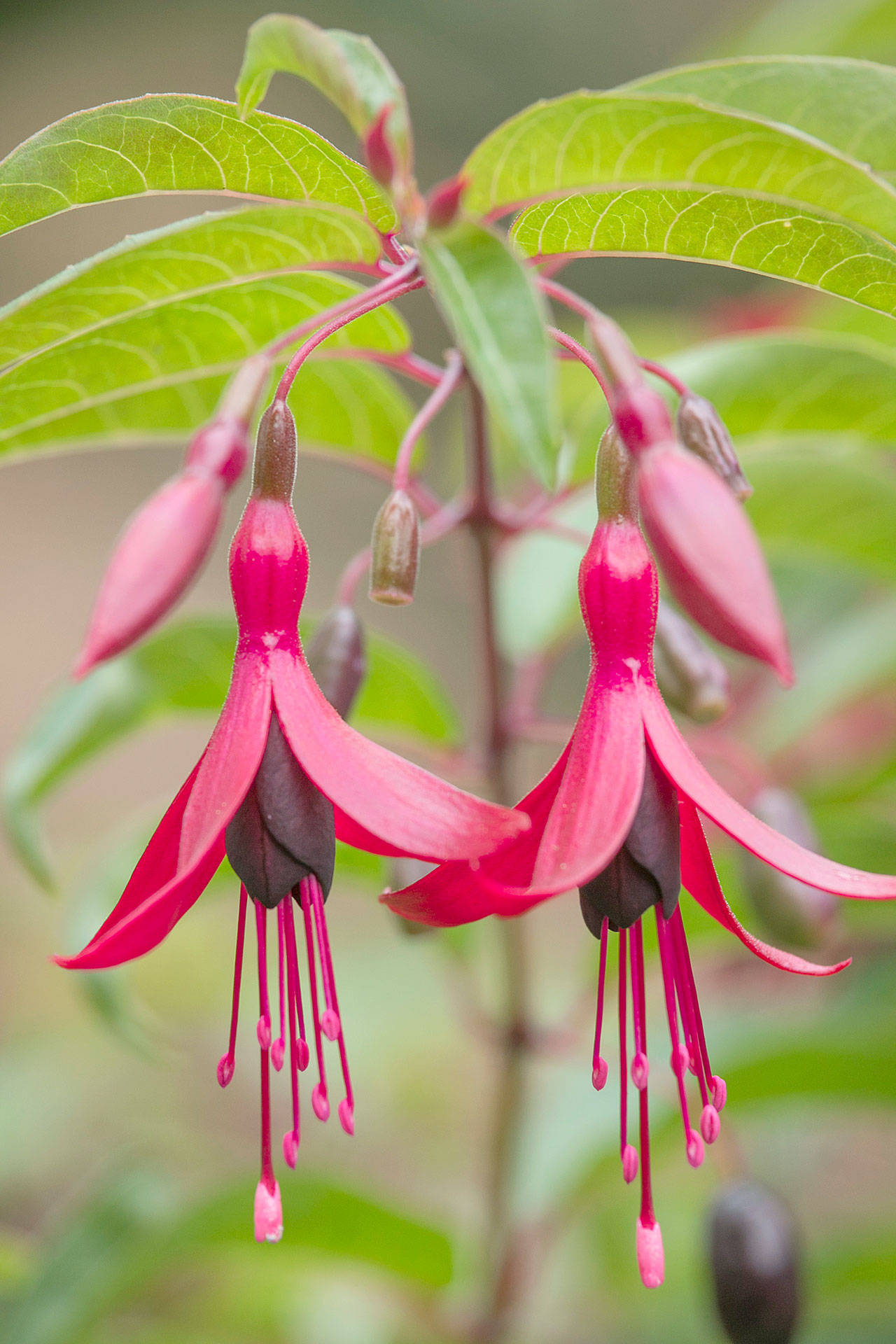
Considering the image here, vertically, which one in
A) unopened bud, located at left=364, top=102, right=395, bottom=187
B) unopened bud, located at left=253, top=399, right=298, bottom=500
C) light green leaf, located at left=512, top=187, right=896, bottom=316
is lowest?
unopened bud, located at left=253, top=399, right=298, bottom=500

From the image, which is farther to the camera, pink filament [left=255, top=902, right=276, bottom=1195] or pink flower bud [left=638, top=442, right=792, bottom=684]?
pink filament [left=255, top=902, right=276, bottom=1195]

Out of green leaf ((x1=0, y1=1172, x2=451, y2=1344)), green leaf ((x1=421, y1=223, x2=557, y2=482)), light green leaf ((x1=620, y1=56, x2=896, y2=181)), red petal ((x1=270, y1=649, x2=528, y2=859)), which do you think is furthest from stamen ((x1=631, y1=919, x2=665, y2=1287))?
green leaf ((x1=0, y1=1172, x2=451, y2=1344))

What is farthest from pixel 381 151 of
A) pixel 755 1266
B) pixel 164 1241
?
pixel 164 1241

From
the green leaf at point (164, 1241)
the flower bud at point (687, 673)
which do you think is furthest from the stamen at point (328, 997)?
the green leaf at point (164, 1241)

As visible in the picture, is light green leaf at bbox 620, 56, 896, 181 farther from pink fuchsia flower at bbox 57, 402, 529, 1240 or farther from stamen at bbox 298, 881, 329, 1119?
stamen at bbox 298, 881, 329, 1119

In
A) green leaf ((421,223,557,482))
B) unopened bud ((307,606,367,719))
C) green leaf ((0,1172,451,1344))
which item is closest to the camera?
green leaf ((421,223,557,482))

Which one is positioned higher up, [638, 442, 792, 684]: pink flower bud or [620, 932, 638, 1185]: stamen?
[638, 442, 792, 684]: pink flower bud

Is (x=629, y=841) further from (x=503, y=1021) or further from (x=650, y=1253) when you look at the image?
(x=503, y=1021)

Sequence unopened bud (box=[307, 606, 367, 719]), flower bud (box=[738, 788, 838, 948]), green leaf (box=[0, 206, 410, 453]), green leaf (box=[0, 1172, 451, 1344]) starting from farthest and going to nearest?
green leaf (box=[0, 1172, 451, 1344]), flower bud (box=[738, 788, 838, 948]), unopened bud (box=[307, 606, 367, 719]), green leaf (box=[0, 206, 410, 453])
